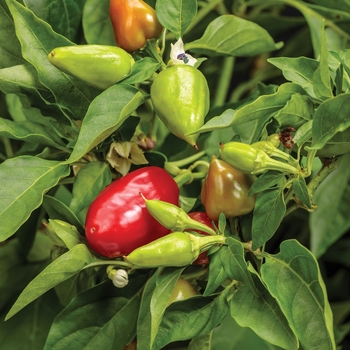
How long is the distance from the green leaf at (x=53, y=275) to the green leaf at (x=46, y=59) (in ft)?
0.42

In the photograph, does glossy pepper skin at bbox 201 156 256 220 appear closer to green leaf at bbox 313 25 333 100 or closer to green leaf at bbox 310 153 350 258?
green leaf at bbox 313 25 333 100

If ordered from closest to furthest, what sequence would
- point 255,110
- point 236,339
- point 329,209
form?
1. point 255,110
2. point 236,339
3. point 329,209

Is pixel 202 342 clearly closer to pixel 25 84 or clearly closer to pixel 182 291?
pixel 182 291

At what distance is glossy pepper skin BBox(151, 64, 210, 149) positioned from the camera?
39cm

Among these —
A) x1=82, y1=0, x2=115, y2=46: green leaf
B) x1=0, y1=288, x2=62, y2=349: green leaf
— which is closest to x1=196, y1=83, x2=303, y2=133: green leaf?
x1=82, y1=0, x2=115, y2=46: green leaf

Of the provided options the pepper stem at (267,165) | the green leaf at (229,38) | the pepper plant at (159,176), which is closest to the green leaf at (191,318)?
the pepper plant at (159,176)

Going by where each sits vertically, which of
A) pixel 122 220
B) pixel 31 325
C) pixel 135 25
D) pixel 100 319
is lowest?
pixel 31 325

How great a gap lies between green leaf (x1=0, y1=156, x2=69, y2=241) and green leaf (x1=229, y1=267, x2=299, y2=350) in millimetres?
165

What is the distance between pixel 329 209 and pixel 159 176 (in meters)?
0.33

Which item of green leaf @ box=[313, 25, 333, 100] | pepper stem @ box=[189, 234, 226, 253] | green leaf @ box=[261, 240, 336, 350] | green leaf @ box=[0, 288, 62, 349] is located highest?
green leaf @ box=[313, 25, 333, 100]

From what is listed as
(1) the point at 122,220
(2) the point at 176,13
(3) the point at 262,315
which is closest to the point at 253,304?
(3) the point at 262,315

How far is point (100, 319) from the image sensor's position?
19.4 inches

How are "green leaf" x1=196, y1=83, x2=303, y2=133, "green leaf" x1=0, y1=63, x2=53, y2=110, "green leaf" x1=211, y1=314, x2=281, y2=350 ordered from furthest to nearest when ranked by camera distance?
1. "green leaf" x1=211, y1=314, x2=281, y2=350
2. "green leaf" x1=0, y1=63, x2=53, y2=110
3. "green leaf" x1=196, y1=83, x2=303, y2=133

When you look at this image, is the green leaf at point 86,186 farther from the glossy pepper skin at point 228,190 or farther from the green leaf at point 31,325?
the green leaf at point 31,325
